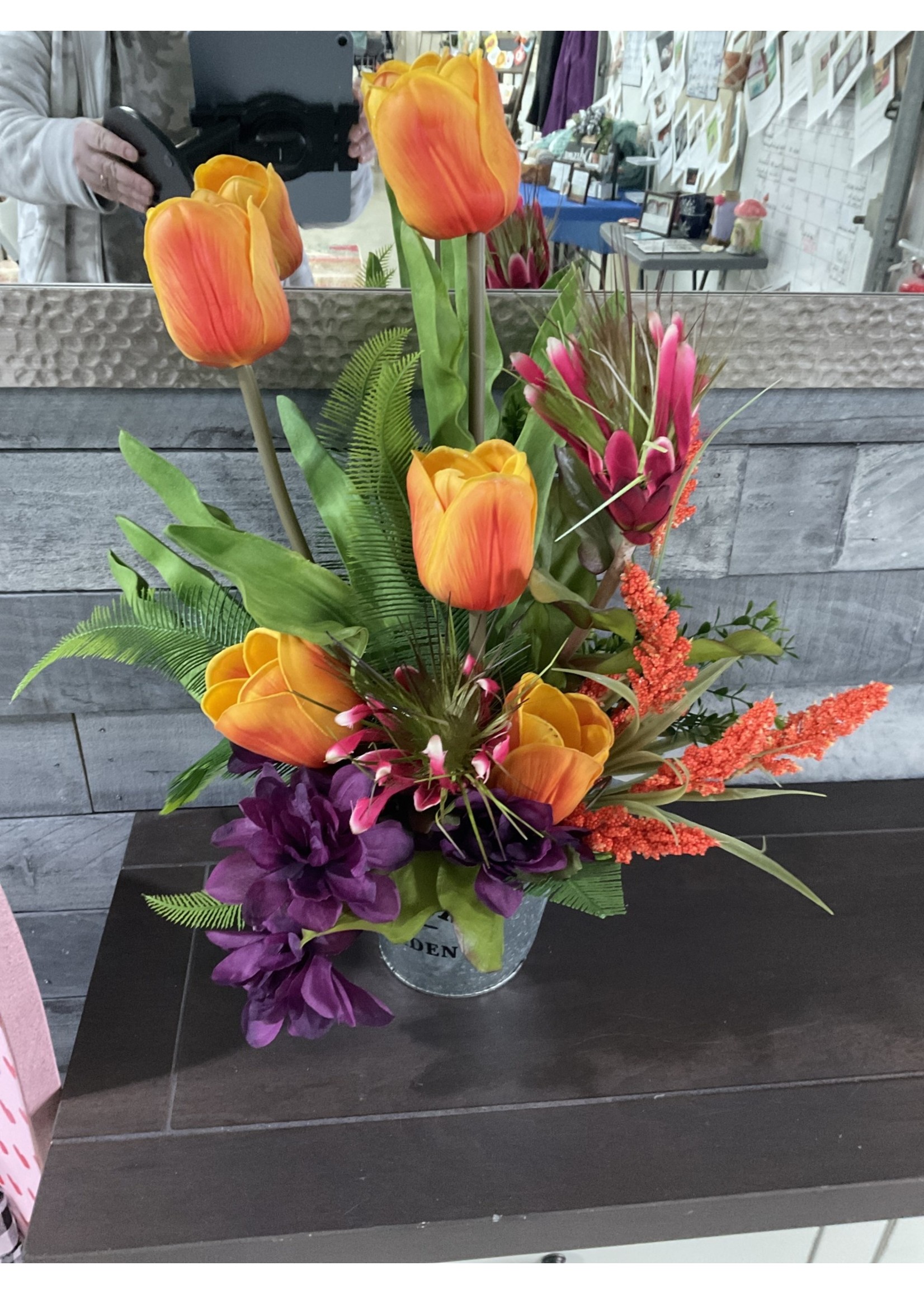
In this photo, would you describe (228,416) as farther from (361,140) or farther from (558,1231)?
(558,1231)

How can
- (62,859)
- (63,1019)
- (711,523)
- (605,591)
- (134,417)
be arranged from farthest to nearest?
(63,1019)
(62,859)
(711,523)
(134,417)
(605,591)

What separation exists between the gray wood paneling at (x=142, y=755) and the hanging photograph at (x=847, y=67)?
2.55 feet

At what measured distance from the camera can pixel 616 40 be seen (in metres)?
0.71

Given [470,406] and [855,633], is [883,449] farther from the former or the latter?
[470,406]

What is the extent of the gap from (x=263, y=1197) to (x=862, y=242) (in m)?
0.84

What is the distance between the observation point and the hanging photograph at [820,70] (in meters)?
0.73

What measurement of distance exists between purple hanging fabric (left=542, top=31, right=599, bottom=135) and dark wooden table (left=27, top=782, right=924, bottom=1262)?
641 mm

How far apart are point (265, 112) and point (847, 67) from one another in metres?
0.44

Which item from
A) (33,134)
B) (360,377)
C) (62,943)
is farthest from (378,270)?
(62,943)

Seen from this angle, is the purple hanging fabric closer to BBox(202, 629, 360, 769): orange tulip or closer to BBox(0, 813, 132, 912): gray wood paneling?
BBox(202, 629, 360, 769): orange tulip

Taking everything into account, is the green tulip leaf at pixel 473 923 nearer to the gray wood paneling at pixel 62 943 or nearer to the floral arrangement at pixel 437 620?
the floral arrangement at pixel 437 620

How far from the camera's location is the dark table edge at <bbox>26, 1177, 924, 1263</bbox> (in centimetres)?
62

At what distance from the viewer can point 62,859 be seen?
3.45 feet

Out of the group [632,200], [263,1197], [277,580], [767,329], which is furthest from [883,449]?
[263,1197]
